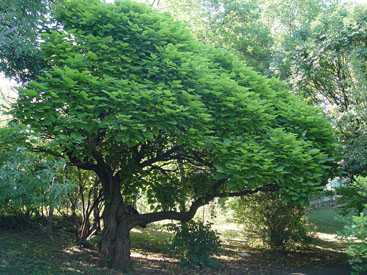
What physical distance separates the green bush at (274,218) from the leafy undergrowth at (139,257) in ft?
1.38

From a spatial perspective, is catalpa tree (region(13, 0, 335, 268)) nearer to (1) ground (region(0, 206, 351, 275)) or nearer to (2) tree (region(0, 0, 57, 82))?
(2) tree (region(0, 0, 57, 82))

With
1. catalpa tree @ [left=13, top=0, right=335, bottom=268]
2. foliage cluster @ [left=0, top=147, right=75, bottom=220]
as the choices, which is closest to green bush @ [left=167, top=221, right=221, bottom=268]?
catalpa tree @ [left=13, top=0, right=335, bottom=268]

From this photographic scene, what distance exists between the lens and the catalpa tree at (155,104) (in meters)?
5.02

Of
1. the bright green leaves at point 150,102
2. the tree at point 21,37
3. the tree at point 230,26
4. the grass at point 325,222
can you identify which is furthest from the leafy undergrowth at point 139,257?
the tree at point 230,26

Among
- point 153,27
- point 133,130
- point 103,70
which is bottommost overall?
point 133,130

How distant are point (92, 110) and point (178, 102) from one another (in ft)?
5.07

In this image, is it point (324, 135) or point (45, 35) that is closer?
point (45, 35)

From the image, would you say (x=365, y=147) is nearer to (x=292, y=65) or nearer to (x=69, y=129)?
(x=292, y=65)

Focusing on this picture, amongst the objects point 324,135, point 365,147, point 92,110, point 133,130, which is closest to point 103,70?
point 92,110

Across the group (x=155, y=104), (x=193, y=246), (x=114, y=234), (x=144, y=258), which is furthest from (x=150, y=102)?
(x=144, y=258)

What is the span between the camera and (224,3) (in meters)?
14.7

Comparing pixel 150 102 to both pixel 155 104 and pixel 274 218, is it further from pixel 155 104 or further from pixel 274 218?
pixel 274 218

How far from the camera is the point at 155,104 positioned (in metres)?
5.30

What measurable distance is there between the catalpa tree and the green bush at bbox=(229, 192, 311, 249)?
12.9ft
